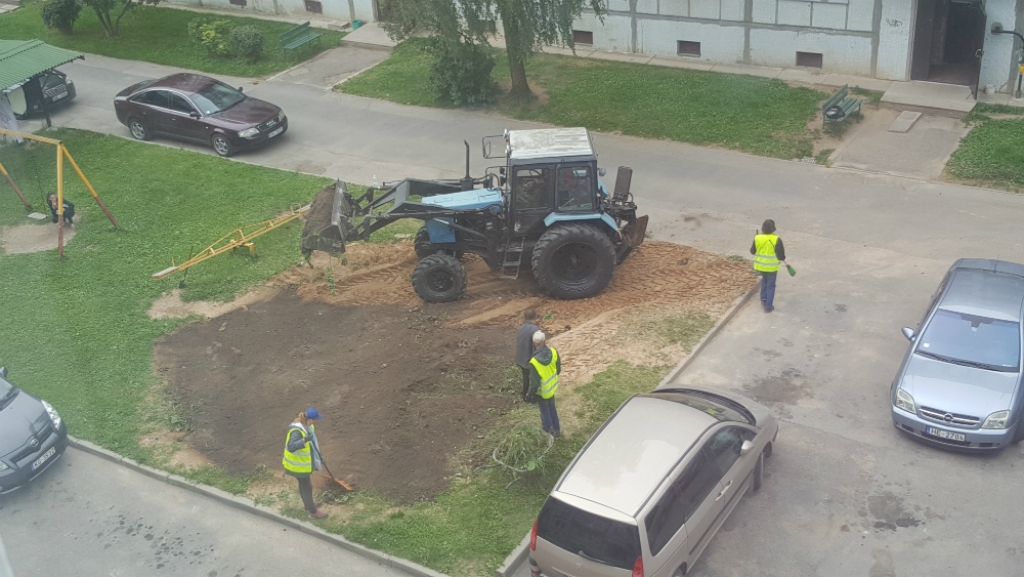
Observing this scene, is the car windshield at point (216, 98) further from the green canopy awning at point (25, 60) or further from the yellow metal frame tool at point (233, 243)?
the yellow metal frame tool at point (233, 243)

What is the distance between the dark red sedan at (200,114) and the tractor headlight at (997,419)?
15871 mm

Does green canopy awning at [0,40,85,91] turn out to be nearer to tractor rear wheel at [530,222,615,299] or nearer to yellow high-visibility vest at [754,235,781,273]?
tractor rear wheel at [530,222,615,299]

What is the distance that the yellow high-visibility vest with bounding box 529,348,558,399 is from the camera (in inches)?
437

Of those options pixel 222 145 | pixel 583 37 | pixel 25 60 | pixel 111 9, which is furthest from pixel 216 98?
pixel 111 9

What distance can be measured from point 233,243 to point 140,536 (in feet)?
22.5

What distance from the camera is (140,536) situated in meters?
10.9

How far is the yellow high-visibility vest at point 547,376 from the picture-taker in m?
11.1

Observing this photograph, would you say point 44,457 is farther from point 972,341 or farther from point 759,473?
point 972,341

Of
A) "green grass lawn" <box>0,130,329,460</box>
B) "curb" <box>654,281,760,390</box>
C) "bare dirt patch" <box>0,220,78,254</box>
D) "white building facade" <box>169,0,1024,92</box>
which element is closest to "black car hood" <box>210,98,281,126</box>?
"green grass lawn" <box>0,130,329,460</box>

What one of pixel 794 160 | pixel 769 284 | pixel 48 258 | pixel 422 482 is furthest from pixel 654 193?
pixel 48 258

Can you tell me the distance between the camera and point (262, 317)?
48.8 feet

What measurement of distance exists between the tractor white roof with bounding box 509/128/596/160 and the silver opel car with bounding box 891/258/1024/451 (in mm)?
5100

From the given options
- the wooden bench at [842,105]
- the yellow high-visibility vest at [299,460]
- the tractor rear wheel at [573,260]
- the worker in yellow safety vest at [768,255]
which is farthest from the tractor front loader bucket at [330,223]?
the wooden bench at [842,105]

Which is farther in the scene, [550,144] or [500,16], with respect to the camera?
[500,16]
